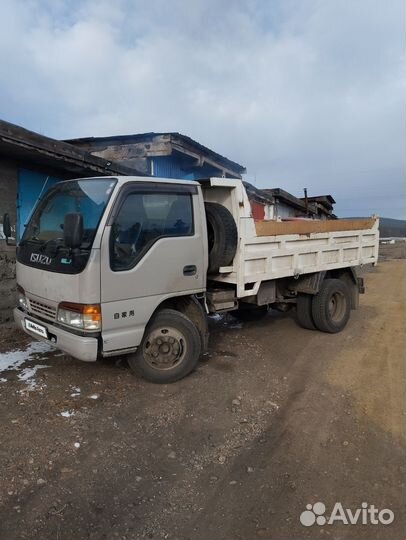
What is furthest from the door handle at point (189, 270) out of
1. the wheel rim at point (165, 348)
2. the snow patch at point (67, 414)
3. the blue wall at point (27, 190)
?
the blue wall at point (27, 190)

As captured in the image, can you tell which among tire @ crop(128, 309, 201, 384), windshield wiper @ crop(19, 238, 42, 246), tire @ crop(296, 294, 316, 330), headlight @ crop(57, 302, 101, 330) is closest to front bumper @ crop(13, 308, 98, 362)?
headlight @ crop(57, 302, 101, 330)

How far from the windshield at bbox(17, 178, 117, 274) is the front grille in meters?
0.41

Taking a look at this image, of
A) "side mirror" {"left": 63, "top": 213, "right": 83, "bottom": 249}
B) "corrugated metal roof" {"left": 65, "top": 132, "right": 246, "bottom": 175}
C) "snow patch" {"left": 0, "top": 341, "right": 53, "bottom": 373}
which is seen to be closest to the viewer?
"side mirror" {"left": 63, "top": 213, "right": 83, "bottom": 249}

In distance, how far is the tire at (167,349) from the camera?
4383 millimetres

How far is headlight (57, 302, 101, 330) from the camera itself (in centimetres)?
379

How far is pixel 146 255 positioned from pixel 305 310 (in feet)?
12.1

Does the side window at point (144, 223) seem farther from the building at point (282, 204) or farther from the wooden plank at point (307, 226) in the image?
the building at point (282, 204)

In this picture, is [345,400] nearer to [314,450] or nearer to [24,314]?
[314,450]

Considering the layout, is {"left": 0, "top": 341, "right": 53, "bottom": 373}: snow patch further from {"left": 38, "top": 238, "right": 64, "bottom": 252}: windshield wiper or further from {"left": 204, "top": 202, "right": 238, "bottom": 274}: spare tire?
{"left": 204, "top": 202, "right": 238, "bottom": 274}: spare tire

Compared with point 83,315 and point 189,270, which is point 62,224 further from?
point 189,270

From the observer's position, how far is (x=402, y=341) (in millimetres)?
6598

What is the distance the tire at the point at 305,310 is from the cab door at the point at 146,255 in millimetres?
2698

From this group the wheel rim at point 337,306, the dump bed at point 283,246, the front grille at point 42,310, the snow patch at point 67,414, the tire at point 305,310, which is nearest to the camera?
the snow patch at point 67,414

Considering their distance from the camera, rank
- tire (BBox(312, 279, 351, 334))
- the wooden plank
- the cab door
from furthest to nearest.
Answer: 1. tire (BBox(312, 279, 351, 334))
2. the wooden plank
3. the cab door
